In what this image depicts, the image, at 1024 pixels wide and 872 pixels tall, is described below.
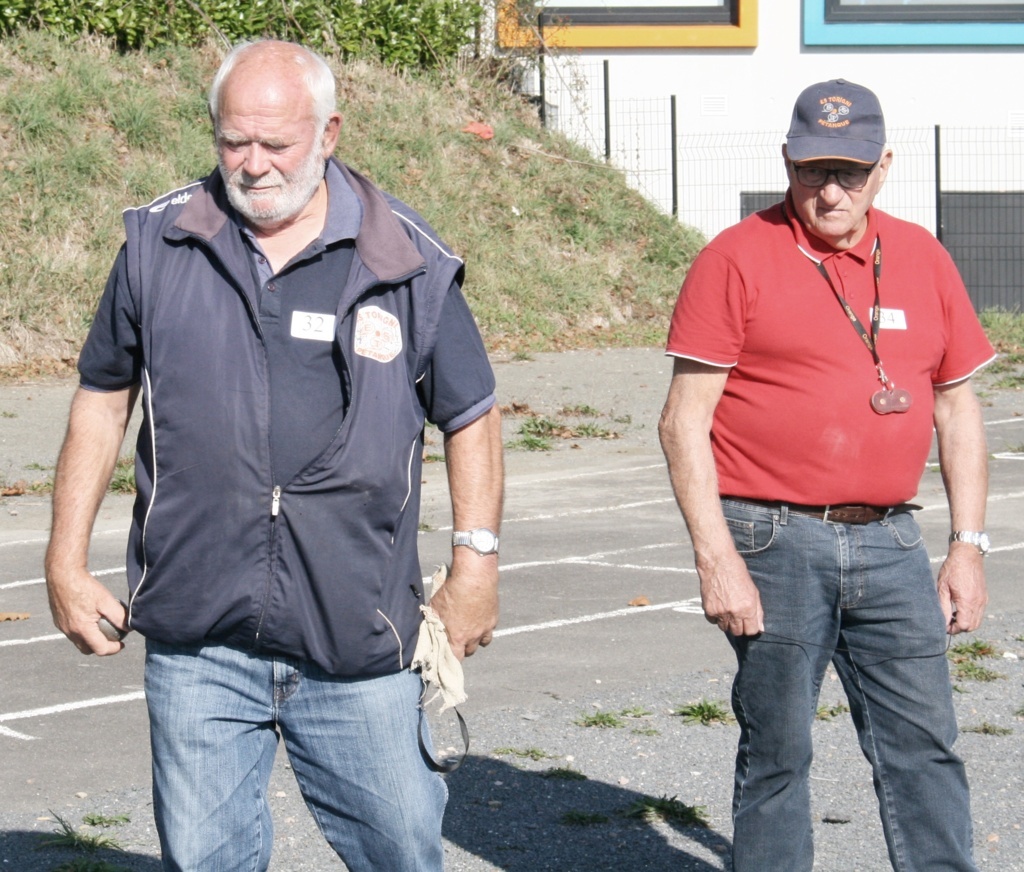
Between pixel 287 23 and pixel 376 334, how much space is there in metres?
19.5

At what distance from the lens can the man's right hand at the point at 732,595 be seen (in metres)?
3.80

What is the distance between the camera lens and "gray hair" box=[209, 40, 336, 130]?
322cm

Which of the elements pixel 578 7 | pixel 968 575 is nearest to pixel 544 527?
pixel 968 575

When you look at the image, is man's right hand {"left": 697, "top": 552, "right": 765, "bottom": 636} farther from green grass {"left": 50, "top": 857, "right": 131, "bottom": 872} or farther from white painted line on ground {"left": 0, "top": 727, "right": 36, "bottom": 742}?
white painted line on ground {"left": 0, "top": 727, "right": 36, "bottom": 742}

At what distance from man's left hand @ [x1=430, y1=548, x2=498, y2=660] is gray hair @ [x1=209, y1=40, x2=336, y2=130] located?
0.99m

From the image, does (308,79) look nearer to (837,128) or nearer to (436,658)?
(436,658)

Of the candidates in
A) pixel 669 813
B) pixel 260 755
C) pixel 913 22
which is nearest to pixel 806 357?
pixel 260 755

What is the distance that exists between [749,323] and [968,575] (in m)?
0.92

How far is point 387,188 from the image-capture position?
20.8 m

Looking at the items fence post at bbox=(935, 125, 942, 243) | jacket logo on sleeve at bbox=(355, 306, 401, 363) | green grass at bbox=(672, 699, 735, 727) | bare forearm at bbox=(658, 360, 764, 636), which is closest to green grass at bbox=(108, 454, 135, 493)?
green grass at bbox=(672, 699, 735, 727)

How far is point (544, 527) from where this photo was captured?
34.6 feet

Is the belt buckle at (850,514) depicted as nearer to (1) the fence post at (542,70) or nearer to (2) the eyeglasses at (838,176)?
(2) the eyeglasses at (838,176)

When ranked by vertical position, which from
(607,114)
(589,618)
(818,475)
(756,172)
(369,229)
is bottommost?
(589,618)

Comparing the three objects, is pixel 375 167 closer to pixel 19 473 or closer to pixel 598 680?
pixel 19 473
